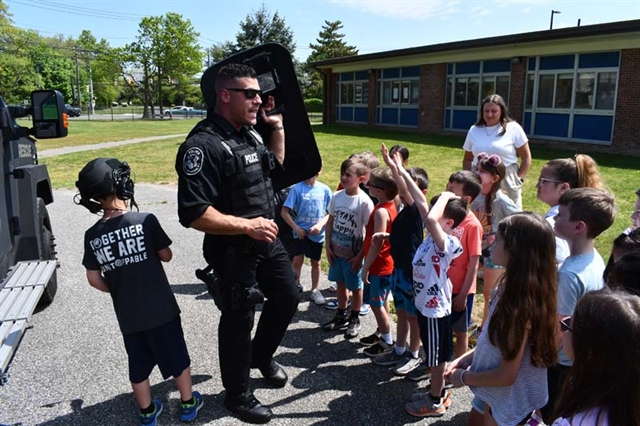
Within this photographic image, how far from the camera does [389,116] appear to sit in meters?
25.3

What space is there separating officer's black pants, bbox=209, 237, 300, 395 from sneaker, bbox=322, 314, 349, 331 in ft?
3.03

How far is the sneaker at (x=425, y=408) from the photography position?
119 inches

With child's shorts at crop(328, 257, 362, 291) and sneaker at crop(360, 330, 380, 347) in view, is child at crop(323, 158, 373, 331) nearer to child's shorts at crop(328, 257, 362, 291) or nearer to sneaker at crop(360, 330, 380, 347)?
child's shorts at crop(328, 257, 362, 291)

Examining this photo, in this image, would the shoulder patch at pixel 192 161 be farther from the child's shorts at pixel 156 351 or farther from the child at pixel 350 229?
the child at pixel 350 229

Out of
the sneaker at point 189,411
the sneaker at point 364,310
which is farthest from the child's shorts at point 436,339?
the sneaker at point 364,310

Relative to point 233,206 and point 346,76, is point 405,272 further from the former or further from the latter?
point 346,76

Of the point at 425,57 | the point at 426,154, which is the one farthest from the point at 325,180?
the point at 425,57

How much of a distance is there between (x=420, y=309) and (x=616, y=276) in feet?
3.92

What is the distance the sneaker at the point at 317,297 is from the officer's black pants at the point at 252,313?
1.46 metres

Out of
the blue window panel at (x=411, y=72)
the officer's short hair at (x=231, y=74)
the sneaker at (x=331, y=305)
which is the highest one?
the blue window panel at (x=411, y=72)

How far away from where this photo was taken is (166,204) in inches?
390

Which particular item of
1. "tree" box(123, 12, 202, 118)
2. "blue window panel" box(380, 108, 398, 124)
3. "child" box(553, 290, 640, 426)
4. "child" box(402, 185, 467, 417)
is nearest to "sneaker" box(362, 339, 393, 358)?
"child" box(402, 185, 467, 417)

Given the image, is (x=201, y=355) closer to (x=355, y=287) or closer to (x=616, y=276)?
(x=355, y=287)

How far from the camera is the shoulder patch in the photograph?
2.71m
